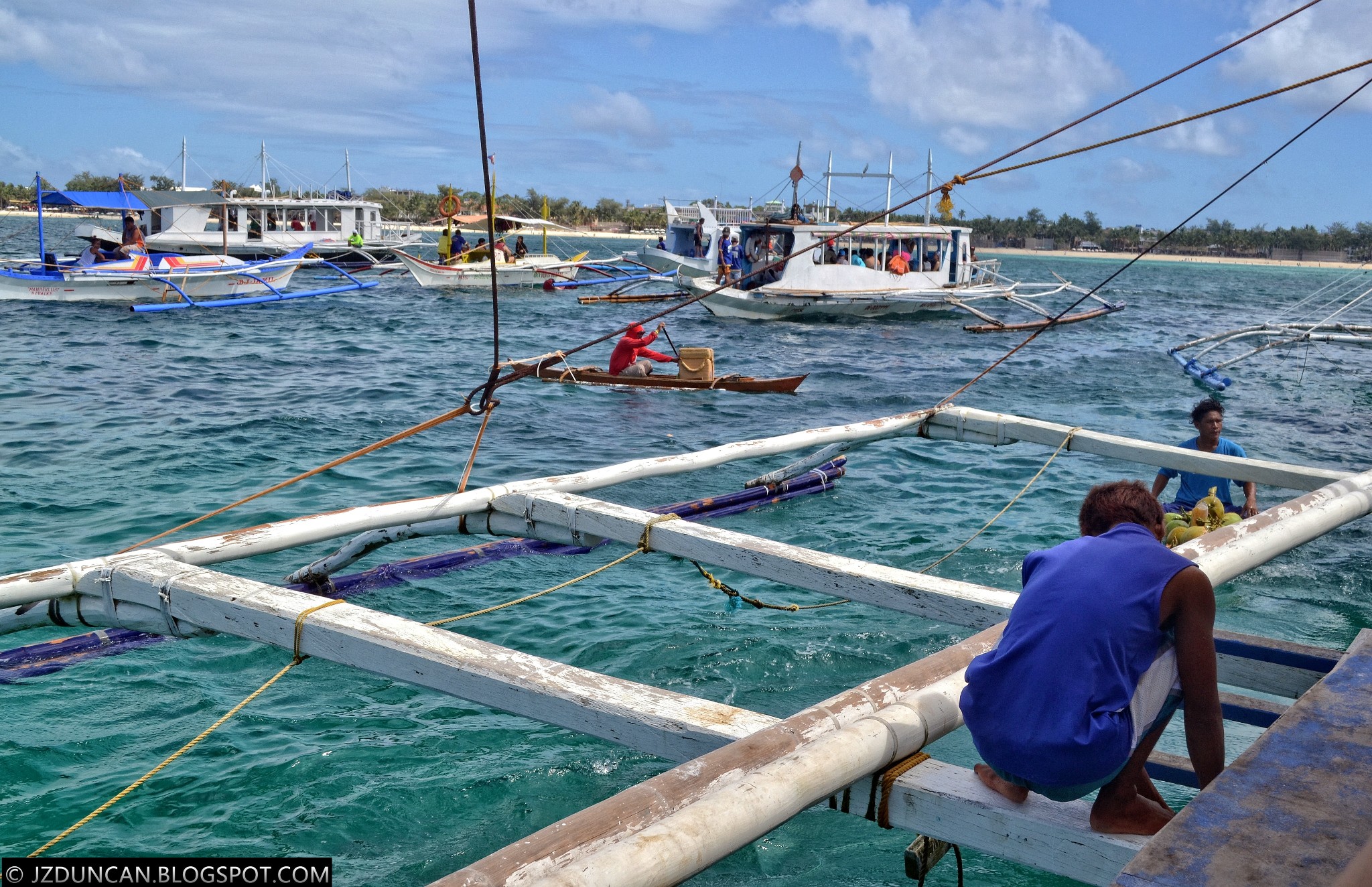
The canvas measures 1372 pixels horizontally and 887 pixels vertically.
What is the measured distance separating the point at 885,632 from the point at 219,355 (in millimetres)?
17152

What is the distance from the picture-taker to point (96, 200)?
111ft

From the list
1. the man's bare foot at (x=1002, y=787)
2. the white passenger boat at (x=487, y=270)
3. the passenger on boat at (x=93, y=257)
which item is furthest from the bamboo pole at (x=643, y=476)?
the white passenger boat at (x=487, y=270)

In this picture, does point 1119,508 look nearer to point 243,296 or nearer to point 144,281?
point 144,281

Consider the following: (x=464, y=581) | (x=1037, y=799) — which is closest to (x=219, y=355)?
(x=464, y=581)

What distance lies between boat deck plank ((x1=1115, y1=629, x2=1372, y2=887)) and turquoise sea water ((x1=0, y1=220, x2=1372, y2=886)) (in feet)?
6.30

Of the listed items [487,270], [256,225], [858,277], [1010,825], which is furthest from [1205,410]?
[256,225]

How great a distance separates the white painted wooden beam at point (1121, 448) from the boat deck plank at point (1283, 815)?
518 cm

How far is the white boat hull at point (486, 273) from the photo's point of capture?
34812 mm

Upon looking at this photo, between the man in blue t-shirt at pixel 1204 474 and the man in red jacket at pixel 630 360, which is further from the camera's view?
the man in red jacket at pixel 630 360

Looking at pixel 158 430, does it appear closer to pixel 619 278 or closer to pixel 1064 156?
pixel 1064 156

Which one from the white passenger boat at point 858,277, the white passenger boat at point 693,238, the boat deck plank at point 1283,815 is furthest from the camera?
the white passenger boat at point 693,238

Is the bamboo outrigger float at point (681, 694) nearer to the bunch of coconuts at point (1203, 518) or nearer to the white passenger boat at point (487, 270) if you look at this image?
the bunch of coconuts at point (1203, 518)

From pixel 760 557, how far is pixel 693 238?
33.3 m

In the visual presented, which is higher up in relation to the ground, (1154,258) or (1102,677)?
(1154,258)
